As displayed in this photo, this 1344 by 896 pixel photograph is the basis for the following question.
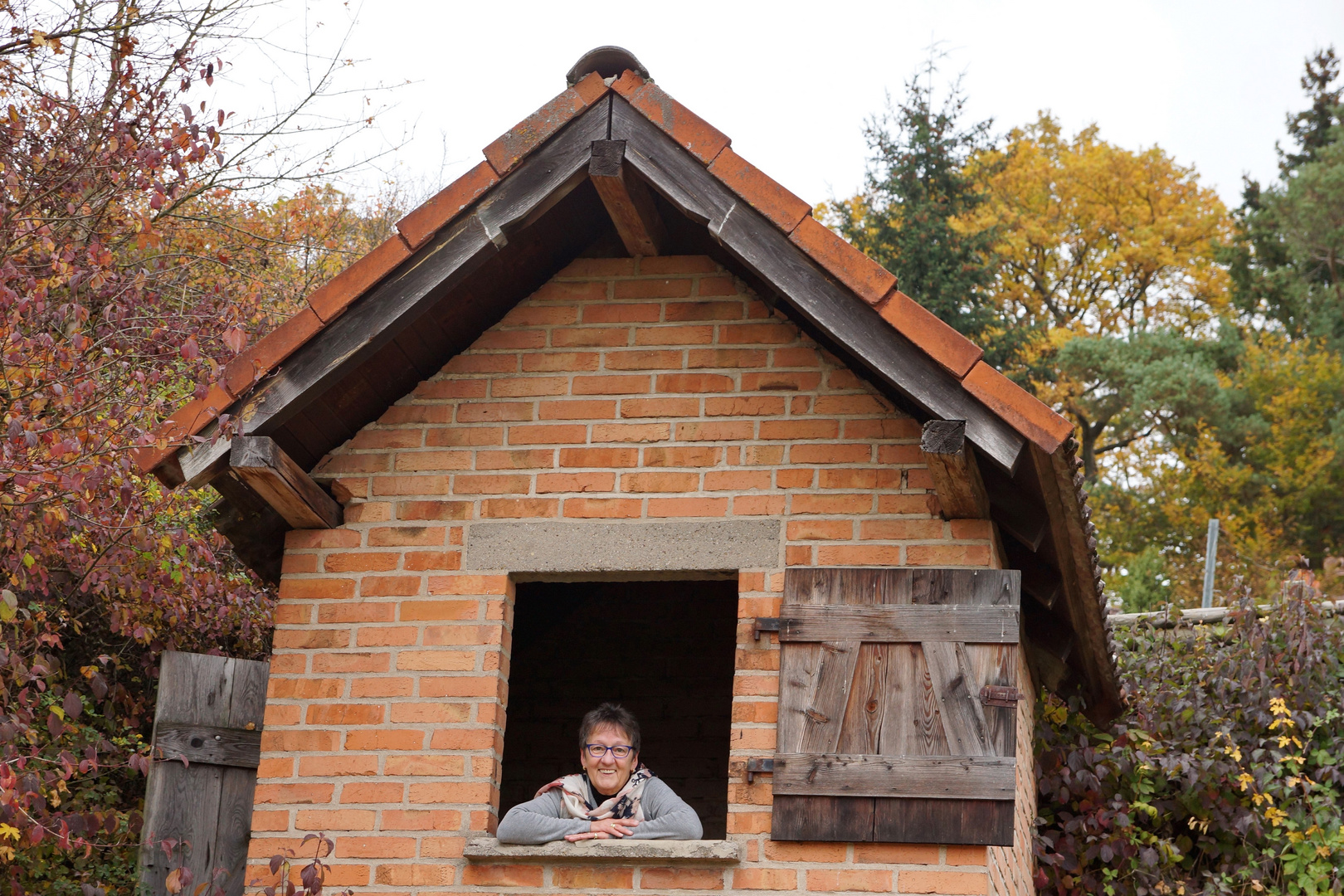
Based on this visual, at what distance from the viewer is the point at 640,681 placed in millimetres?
8289

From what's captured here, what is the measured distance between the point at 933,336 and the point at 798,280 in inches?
19.5

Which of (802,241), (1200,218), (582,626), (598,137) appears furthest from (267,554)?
(1200,218)

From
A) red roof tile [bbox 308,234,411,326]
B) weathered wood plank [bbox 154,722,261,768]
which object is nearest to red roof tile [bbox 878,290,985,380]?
red roof tile [bbox 308,234,411,326]

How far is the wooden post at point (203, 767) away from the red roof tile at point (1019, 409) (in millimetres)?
3213

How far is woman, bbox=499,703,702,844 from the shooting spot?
4.64m

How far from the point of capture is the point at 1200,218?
26.5 metres

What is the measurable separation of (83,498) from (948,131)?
19.7 metres

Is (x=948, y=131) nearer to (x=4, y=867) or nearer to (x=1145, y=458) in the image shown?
(x=1145, y=458)

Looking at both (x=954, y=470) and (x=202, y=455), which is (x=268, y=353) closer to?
(x=202, y=455)

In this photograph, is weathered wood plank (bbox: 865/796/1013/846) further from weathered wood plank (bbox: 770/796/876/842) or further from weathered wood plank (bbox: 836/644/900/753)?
weathered wood plank (bbox: 836/644/900/753)

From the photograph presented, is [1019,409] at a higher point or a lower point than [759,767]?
higher

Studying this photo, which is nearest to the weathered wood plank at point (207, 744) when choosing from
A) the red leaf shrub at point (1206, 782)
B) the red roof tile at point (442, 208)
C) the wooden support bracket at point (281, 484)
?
the wooden support bracket at point (281, 484)

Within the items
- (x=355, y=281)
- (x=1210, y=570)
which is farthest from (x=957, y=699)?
(x=1210, y=570)

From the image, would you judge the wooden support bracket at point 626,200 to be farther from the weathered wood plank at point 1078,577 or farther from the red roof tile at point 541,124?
the weathered wood plank at point 1078,577
